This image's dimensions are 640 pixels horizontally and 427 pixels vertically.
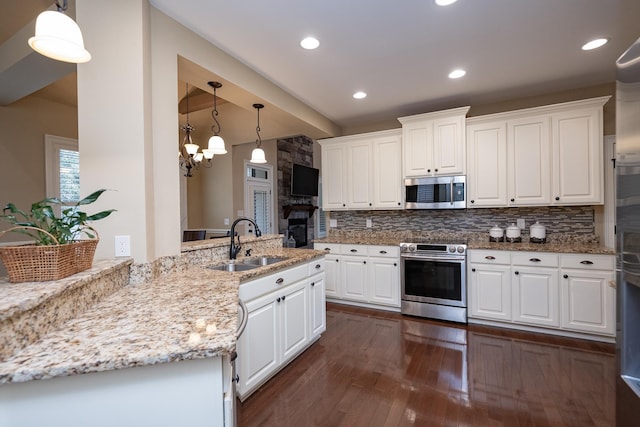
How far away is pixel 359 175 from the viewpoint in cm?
409

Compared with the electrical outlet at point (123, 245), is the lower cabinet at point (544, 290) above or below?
below

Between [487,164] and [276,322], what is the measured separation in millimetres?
2953

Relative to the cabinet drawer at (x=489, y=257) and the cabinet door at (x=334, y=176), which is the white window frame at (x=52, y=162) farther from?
the cabinet drawer at (x=489, y=257)

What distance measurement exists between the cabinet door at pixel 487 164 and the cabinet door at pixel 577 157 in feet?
1.53

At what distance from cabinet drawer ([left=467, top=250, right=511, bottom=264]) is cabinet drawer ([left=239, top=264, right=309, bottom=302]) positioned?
191 centimetres

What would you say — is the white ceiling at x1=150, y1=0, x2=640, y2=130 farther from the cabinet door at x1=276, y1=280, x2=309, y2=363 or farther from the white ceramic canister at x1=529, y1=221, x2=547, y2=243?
the cabinet door at x1=276, y1=280, x2=309, y2=363

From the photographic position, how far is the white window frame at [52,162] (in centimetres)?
349

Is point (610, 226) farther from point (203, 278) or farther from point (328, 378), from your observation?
point (203, 278)

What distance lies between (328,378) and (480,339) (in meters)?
1.66

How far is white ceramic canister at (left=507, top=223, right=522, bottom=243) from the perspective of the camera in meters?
3.29

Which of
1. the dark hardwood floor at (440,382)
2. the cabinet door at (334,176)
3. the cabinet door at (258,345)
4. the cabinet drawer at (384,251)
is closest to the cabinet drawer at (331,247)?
the cabinet drawer at (384,251)

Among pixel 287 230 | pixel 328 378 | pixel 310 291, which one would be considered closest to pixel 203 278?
pixel 310 291

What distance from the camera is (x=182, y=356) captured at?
0.82m

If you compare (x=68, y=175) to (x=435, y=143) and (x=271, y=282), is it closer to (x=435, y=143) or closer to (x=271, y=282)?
(x=271, y=282)
